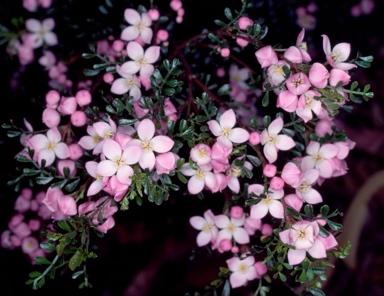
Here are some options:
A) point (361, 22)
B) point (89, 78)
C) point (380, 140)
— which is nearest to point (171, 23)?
point (89, 78)

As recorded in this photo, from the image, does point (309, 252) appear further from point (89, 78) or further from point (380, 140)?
point (380, 140)

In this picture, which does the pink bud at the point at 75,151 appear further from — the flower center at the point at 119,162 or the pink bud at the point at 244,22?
the pink bud at the point at 244,22

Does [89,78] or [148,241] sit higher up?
[89,78]

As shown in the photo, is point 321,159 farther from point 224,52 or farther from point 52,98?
point 52,98

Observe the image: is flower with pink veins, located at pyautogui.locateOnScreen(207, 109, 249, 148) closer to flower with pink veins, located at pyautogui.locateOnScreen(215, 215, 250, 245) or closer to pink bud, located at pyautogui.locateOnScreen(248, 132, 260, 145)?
pink bud, located at pyautogui.locateOnScreen(248, 132, 260, 145)

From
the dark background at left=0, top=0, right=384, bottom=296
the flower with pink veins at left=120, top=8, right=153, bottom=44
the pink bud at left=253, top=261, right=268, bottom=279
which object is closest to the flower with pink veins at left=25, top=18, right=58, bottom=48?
the dark background at left=0, top=0, right=384, bottom=296

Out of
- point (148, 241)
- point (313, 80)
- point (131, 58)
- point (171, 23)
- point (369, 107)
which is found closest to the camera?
point (313, 80)

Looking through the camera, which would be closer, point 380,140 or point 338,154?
point 338,154

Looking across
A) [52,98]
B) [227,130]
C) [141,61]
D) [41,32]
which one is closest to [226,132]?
[227,130]
